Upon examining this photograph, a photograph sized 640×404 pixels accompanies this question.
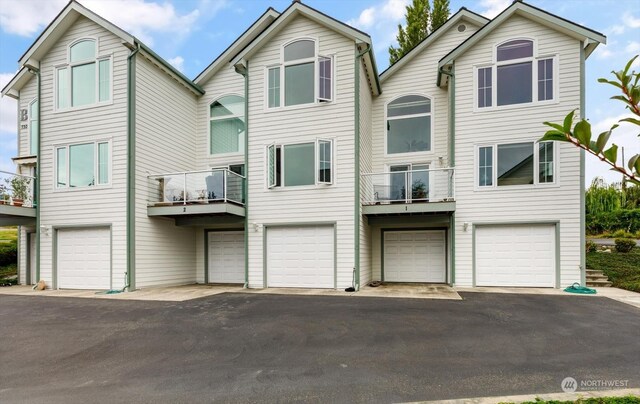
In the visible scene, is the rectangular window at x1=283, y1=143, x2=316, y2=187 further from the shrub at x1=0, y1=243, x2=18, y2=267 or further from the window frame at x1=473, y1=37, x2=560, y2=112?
the shrub at x1=0, y1=243, x2=18, y2=267

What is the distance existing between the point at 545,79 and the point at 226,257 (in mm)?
12260

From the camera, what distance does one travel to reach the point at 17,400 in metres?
4.02

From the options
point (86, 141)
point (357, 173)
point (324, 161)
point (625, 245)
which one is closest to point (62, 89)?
point (86, 141)

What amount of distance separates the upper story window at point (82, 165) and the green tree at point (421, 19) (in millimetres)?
16248

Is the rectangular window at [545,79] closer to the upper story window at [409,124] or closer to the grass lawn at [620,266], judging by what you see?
the upper story window at [409,124]

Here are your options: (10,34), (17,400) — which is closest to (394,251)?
(17,400)

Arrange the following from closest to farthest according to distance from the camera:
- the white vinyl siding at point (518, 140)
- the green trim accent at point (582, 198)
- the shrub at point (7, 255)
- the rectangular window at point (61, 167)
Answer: the green trim accent at point (582, 198)
the white vinyl siding at point (518, 140)
the rectangular window at point (61, 167)
the shrub at point (7, 255)

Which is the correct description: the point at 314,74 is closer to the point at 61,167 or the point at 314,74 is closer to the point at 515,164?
the point at 515,164

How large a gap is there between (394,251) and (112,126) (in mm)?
10328

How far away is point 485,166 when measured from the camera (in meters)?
11.4

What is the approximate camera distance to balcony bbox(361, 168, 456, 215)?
1105 cm

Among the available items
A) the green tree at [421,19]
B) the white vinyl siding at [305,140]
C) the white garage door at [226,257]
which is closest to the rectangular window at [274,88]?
the white vinyl siding at [305,140]

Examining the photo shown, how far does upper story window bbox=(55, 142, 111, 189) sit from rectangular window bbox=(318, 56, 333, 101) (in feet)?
23.0

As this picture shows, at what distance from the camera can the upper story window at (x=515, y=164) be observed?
10.9 metres
